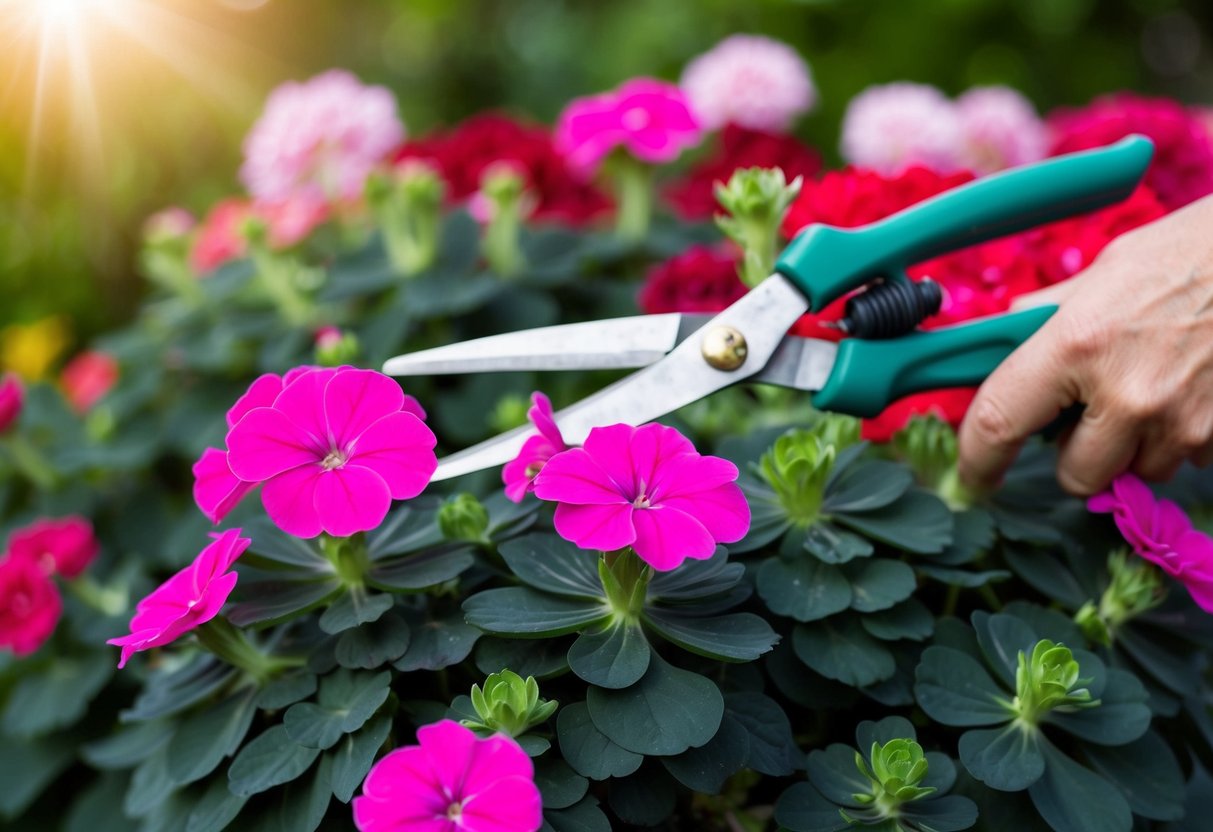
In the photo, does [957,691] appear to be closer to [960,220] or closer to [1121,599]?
[1121,599]

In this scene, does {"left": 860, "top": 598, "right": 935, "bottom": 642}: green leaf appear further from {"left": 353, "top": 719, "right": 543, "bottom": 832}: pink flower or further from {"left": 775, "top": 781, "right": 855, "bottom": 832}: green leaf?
{"left": 353, "top": 719, "right": 543, "bottom": 832}: pink flower

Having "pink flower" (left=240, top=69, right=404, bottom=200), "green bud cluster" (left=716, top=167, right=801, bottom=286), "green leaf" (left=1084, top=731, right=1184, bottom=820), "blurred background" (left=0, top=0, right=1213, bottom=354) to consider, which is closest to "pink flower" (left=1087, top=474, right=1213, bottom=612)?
"green leaf" (left=1084, top=731, right=1184, bottom=820)

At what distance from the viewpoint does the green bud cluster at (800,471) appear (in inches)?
26.9

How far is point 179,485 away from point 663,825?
0.81m

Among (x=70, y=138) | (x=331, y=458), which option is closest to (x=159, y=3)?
(x=70, y=138)

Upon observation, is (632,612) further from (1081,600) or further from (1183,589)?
(1183,589)

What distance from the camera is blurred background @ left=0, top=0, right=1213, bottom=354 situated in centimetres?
201

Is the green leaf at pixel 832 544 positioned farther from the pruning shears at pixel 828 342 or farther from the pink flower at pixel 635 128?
the pink flower at pixel 635 128

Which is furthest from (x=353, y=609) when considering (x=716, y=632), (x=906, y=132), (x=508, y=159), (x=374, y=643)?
(x=906, y=132)

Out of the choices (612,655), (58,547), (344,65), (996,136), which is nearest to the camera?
(612,655)

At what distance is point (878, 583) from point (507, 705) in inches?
11.0

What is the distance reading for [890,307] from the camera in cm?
74

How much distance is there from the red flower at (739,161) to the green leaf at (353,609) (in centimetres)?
87

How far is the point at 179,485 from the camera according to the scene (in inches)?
47.4
